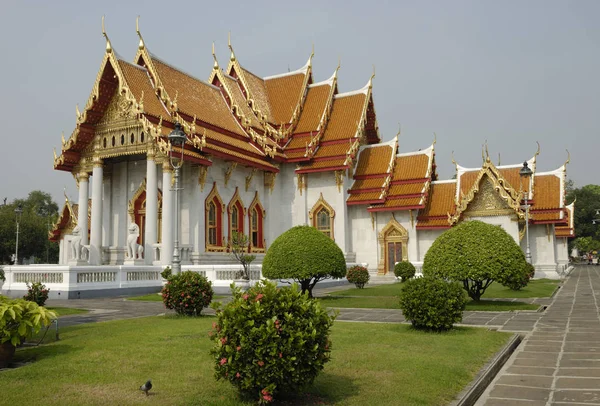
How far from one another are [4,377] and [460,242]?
1098cm

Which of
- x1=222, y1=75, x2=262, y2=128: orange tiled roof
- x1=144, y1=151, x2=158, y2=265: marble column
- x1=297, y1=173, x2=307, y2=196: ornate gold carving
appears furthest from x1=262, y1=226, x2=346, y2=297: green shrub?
x1=222, y1=75, x2=262, y2=128: orange tiled roof

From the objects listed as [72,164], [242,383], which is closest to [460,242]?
[242,383]

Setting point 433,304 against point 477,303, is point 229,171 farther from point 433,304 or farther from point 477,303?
point 433,304

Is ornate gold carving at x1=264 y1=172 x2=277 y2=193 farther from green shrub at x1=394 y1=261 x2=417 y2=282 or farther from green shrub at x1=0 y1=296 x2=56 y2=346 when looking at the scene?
green shrub at x1=0 y1=296 x2=56 y2=346

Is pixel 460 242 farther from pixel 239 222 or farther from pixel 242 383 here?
pixel 239 222

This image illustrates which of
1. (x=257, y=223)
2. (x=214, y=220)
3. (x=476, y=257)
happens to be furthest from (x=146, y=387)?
(x=257, y=223)

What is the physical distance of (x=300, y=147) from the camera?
31.8 meters

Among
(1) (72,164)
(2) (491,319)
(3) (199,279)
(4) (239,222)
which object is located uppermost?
(1) (72,164)

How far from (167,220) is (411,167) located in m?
15.4

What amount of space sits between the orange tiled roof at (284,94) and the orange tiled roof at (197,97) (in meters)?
3.82

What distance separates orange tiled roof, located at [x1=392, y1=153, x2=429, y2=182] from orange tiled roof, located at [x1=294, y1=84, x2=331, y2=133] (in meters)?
5.51

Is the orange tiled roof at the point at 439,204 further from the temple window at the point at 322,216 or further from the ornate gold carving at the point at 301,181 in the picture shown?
the ornate gold carving at the point at 301,181

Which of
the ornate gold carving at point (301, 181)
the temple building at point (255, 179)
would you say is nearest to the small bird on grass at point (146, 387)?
the temple building at point (255, 179)

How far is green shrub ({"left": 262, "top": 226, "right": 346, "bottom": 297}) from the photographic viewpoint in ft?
52.7
